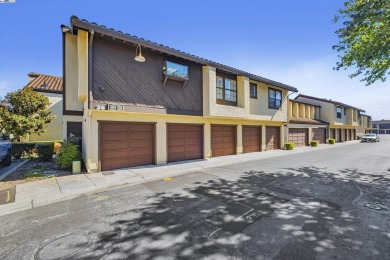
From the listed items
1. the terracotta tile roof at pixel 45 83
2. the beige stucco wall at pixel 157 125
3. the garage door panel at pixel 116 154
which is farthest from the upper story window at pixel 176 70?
the terracotta tile roof at pixel 45 83

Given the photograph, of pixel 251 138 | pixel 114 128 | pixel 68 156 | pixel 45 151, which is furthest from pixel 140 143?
pixel 251 138

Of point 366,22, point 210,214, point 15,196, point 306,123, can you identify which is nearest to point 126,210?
point 210,214

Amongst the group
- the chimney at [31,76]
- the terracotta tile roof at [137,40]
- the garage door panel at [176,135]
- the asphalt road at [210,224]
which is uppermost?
the chimney at [31,76]

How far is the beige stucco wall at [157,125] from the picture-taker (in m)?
9.45

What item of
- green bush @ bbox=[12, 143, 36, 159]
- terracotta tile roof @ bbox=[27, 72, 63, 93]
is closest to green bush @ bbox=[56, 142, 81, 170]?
green bush @ bbox=[12, 143, 36, 159]

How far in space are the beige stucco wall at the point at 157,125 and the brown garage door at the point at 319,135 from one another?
1560 centimetres

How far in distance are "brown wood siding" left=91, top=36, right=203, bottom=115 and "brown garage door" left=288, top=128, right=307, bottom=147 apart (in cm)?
1547

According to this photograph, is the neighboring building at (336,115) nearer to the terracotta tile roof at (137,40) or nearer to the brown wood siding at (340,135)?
the brown wood siding at (340,135)

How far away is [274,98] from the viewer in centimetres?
1877

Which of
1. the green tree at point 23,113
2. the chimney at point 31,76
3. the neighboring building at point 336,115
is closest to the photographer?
the green tree at point 23,113

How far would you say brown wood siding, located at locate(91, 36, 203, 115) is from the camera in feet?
31.0

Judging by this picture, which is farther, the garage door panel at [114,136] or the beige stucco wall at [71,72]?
the beige stucco wall at [71,72]

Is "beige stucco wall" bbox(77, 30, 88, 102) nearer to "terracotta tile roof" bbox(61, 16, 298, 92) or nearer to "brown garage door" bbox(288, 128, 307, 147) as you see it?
"terracotta tile roof" bbox(61, 16, 298, 92)

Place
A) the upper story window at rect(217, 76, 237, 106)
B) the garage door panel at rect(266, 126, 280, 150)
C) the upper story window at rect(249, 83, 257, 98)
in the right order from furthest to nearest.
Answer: the garage door panel at rect(266, 126, 280, 150), the upper story window at rect(249, 83, 257, 98), the upper story window at rect(217, 76, 237, 106)
